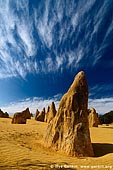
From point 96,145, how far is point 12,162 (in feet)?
21.9

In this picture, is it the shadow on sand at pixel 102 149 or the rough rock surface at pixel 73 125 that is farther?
the shadow on sand at pixel 102 149

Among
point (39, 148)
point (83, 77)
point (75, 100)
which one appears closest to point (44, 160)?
point (39, 148)

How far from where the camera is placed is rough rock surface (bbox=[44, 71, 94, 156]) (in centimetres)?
1077

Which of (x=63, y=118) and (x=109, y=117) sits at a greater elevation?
(x=109, y=117)

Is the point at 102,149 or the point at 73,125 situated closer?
the point at 73,125

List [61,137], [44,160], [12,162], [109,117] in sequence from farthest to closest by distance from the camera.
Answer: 1. [109,117]
2. [61,137]
3. [44,160]
4. [12,162]

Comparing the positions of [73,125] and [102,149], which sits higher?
[73,125]

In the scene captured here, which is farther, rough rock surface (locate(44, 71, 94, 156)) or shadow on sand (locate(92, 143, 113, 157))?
shadow on sand (locate(92, 143, 113, 157))

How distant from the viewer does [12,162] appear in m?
7.92

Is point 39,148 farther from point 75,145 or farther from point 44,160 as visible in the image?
point 44,160

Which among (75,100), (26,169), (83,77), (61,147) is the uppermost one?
(83,77)

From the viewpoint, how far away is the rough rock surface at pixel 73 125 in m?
10.8

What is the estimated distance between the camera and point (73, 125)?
11.2 m

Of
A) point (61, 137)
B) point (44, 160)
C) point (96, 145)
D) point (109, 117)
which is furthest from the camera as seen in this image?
point (109, 117)
